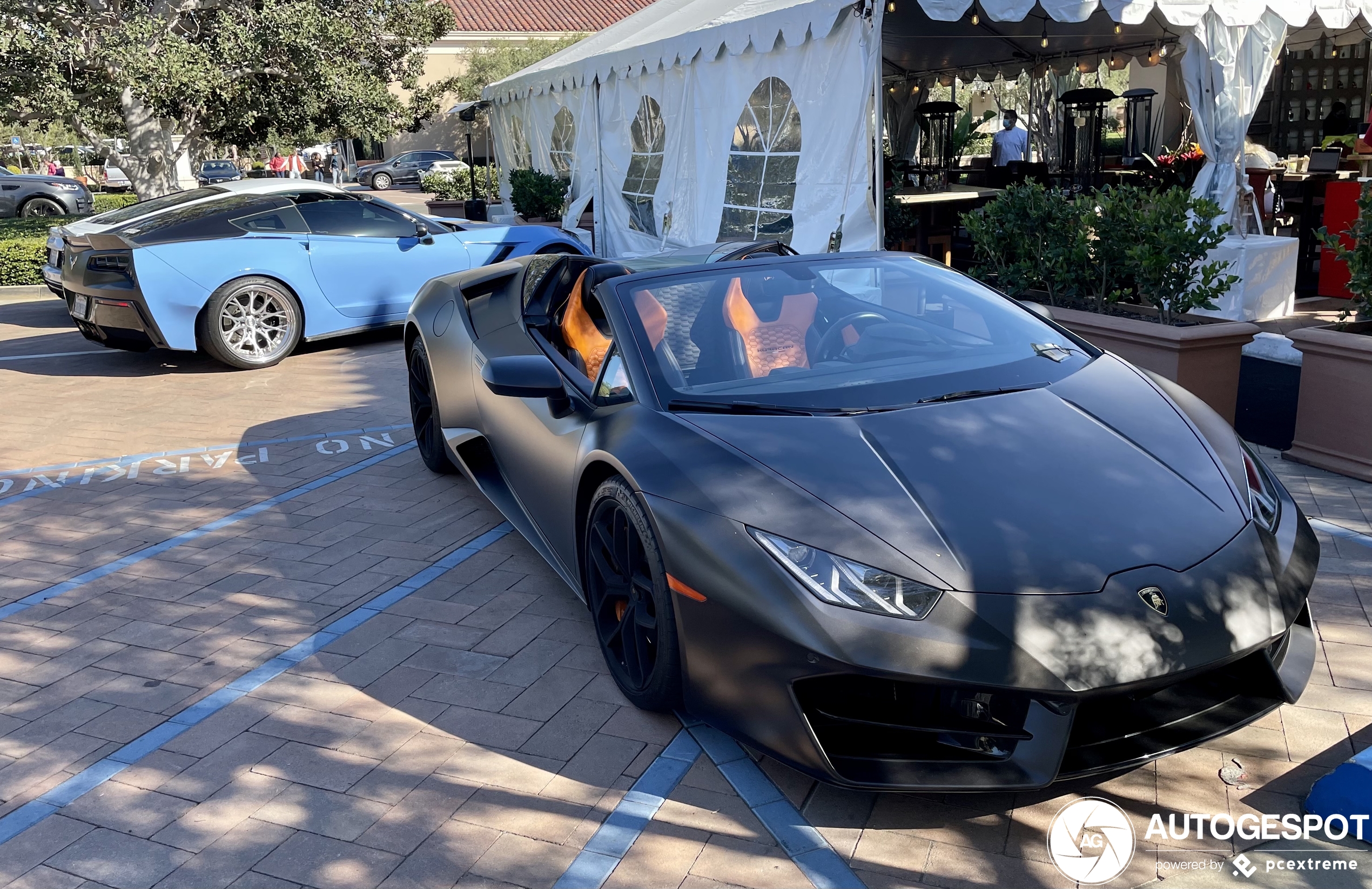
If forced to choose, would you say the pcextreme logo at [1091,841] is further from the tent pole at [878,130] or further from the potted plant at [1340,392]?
the tent pole at [878,130]

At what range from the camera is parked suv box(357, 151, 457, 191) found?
130ft

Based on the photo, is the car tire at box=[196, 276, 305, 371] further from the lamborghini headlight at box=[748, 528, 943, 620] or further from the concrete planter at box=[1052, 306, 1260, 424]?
the lamborghini headlight at box=[748, 528, 943, 620]

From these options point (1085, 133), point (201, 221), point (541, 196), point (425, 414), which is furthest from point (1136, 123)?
point (425, 414)

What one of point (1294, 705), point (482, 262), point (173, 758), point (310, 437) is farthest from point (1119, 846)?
point (482, 262)

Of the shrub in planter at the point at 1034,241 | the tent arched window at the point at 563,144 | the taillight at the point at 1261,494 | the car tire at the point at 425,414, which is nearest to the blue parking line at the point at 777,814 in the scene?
the taillight at the point at 1261,494

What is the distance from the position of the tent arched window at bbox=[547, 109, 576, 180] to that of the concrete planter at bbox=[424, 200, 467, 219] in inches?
131

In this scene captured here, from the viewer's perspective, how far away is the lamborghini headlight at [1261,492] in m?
2.92

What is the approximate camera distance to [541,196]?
16.4m

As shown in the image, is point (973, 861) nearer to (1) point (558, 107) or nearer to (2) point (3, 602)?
(2) point (3, 602)

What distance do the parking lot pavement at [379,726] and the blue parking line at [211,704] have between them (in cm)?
1

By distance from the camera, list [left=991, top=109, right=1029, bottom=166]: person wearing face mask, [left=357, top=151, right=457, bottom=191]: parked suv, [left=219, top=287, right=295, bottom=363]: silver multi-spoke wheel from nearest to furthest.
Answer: [left=219, top=287, right=295, bottom=363]: silver multi-spoke wheel < [left=991, top=109, right=1029, bottom=166]: person wearing face mask < [left=357, top=151, right=457, bottom=191]: parked suv

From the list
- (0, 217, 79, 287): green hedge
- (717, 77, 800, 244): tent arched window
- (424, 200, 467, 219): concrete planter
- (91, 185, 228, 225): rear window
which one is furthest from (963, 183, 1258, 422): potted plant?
(424, 200, 467, 219): concrete planter

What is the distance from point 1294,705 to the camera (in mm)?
3217

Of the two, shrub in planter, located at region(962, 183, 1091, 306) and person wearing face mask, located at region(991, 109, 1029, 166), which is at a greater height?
person wearing face mask, located at region(991, 109, 1029, 166)
